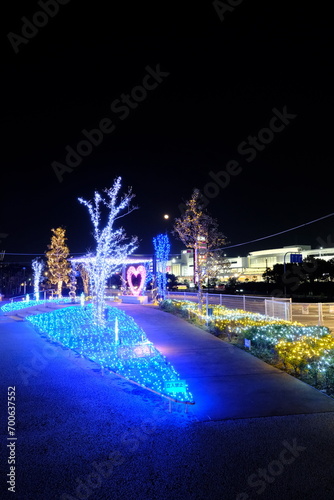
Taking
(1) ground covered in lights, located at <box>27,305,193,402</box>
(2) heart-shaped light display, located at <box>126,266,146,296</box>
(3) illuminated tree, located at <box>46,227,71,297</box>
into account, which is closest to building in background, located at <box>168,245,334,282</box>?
(3) illuminated tree, located at <box>46,227,71,297</box>

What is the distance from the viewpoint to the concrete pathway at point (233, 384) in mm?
5191

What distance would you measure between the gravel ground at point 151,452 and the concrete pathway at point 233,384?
0.31 metres

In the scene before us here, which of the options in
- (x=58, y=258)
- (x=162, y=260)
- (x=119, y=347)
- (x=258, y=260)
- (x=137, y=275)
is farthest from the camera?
(x=258, y=260)

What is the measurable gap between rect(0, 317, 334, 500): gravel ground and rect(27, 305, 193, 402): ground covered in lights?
0.65 meters

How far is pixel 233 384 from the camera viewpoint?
6449 millimetres

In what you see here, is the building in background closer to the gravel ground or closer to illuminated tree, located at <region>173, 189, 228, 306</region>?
illuminated tree, located at <region>173, 189, 228, 306</region>

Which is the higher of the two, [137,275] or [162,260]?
[162,260]

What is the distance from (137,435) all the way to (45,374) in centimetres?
349

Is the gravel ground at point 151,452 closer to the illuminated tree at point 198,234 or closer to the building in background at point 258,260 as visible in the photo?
the illuminated tree at point 198,234

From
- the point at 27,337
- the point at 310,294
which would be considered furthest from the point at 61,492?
the point at 310,294

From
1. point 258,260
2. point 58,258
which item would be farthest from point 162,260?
point 258,260

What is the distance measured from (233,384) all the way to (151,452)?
2.86 m

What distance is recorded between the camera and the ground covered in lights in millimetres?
6566

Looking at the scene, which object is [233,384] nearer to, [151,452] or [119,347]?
[151,452]
